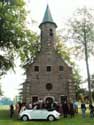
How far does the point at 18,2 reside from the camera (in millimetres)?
Result: 35156

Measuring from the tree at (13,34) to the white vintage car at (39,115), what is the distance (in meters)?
10.9

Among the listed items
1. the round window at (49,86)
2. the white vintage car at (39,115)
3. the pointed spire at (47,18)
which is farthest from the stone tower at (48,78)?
the white vintage car at (39,115)

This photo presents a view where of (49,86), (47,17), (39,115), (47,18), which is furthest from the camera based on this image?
(47,17)

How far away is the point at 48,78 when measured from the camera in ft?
135

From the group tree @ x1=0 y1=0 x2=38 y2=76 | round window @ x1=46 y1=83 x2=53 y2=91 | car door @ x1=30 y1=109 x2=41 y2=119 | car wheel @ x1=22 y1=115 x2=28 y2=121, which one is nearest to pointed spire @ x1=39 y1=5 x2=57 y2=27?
tree @ x1=0 y1=0 x2=38 y2=76

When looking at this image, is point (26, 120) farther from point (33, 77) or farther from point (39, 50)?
point (39, 50)

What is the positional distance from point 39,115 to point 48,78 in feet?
48.5

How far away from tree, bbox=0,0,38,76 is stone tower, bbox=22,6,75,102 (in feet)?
13.2

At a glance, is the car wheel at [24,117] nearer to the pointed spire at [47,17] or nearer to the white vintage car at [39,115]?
the white vintage car at [39,115]

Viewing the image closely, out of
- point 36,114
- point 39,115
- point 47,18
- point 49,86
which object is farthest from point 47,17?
point 39,115

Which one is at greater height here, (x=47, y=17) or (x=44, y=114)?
(x=47, y=17)

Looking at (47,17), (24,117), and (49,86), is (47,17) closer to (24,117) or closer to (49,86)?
(49,86)

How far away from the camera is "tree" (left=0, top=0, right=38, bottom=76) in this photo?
33812 mm

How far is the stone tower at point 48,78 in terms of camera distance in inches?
1583
